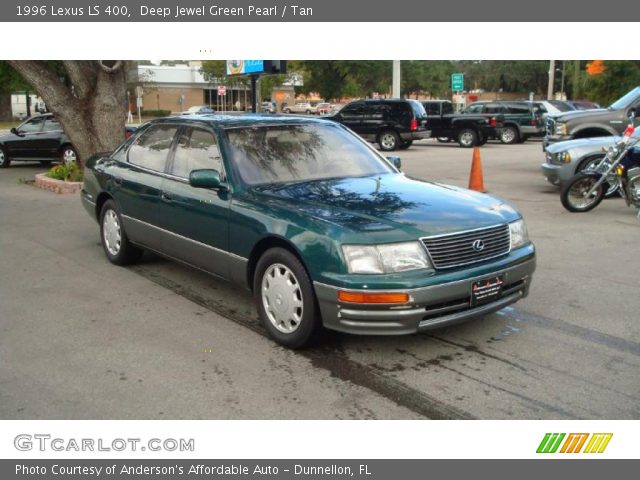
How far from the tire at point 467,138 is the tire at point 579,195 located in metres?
16.1

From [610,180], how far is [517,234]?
548 centimetres

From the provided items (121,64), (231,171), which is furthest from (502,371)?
(121,64)

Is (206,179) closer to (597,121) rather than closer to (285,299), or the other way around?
(285,299)

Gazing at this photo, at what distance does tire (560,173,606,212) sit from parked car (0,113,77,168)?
39.5ft

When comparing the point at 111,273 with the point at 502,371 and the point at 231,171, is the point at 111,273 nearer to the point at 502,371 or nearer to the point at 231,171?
the point at 231,171

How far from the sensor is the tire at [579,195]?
9.77 metres

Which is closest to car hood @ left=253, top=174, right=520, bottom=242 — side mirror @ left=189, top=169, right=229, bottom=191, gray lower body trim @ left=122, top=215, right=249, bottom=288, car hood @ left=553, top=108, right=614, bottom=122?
side mirror @ left=189, top=169, right=229, bottom=191

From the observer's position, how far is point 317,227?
431 cm

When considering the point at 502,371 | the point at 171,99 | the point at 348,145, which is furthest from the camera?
the point at 171,99

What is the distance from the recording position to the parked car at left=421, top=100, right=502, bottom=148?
25547 millimetres

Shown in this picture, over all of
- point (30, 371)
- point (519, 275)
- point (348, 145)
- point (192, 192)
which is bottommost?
point (30, 371)

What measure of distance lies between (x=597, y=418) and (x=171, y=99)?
7127 cm

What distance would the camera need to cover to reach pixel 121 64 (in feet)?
40.8

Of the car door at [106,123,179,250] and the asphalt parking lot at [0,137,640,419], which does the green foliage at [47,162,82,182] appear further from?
the car door at [106,123,179,250]
